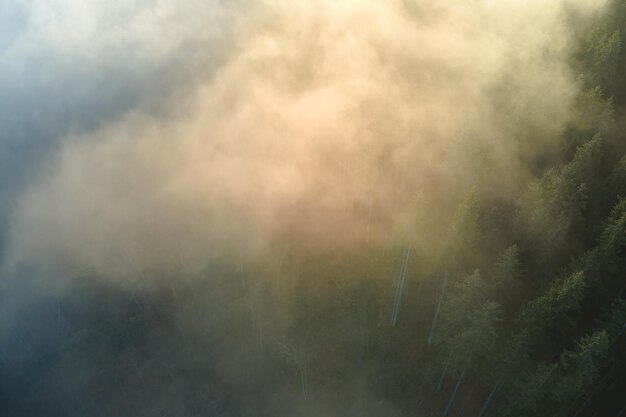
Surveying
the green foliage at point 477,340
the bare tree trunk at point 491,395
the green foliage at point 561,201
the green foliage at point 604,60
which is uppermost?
the green foliage at point 604,60

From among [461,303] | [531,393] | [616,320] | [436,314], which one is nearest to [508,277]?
[461,303]

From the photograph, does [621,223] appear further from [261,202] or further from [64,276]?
[64,276]

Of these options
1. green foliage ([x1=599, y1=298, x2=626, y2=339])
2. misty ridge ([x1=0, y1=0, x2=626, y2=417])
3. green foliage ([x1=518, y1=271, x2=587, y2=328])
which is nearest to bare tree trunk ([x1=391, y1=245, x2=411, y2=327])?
misty ridge ([x1=0, y1=0, x2=626, y2=417])

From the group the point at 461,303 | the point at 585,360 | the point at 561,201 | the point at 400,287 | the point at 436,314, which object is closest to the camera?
the point at 585,360

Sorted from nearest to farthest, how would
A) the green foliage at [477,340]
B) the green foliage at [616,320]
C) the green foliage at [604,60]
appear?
the green foliage at [616,320]
the green foliage at [477,340]
the green foliage at [604,60]

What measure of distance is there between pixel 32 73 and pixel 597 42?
132 m

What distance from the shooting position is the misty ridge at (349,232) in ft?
91.7

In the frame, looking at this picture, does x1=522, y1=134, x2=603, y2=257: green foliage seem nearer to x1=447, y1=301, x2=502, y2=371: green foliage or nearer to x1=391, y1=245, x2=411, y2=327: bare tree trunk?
x1=447, y1=301, x2=502, y2=371: green foliage

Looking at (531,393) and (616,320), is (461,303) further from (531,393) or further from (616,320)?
(616,320)

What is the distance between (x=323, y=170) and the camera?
172 ft

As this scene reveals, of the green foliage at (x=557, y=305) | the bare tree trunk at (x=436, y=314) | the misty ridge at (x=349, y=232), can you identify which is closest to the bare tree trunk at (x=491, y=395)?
the misty ridge at (x=349, y=232)

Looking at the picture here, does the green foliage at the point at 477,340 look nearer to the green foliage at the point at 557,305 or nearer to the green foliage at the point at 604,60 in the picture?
the green foliage at the point at 557,305

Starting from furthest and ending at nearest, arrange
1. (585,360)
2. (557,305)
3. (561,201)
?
(561,201)
(557,305)
(585,360)

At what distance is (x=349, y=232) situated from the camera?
45.4 metres
